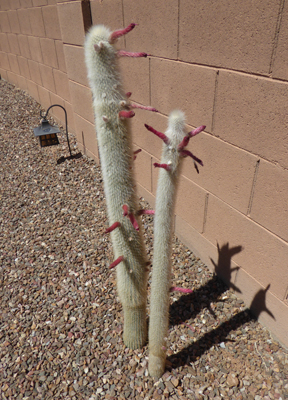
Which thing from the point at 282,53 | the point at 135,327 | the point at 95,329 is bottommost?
the point at 95,329

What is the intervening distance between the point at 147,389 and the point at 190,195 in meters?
1.57

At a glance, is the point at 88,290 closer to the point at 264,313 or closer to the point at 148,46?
the point at 264,313

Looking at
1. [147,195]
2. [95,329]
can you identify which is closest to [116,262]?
[95,329]

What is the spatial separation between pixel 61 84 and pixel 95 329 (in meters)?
4.60

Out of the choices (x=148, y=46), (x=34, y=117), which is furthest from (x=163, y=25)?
(x=34, y=117)

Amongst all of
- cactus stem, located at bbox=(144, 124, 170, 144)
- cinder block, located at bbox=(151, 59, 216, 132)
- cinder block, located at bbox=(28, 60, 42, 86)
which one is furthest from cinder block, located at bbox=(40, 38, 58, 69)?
cactus stem, located at bbox=(144, 124, 170, 144)

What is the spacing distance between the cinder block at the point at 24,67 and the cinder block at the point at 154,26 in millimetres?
5122

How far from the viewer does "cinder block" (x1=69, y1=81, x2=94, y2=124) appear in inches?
172

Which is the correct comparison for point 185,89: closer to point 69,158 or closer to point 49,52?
point 69,158

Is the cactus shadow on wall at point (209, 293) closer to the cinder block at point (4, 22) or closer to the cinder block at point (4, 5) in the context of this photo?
the cinder block at point (4, 5)

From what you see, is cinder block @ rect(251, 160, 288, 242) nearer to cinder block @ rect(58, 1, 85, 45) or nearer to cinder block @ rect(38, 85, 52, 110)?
cinder block @ rect(58, 1, 85, 45)

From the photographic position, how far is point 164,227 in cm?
159

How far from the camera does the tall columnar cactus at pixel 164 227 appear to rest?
1366 millimetres

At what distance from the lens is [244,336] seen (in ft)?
7.52
